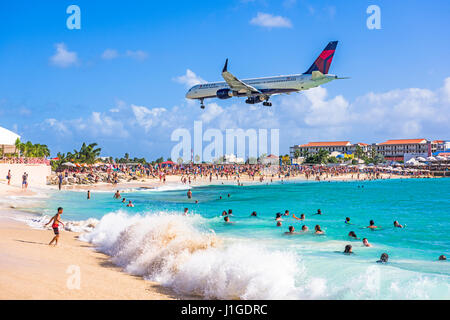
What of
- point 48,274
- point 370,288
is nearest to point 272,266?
point 370,288

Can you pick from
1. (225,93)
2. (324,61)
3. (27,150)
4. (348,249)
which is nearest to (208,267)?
(348,249)

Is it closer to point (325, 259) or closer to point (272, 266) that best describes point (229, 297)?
point (272, 266)

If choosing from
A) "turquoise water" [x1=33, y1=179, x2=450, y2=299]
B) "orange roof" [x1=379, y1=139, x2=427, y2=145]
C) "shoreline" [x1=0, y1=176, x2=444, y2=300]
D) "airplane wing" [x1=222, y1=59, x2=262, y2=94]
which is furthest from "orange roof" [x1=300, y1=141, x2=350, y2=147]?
"shoreline" [x1=0, y1=176, x2=444, y2=300]

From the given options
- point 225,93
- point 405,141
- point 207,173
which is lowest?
point 207,173

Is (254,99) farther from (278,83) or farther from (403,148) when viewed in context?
(403,148)

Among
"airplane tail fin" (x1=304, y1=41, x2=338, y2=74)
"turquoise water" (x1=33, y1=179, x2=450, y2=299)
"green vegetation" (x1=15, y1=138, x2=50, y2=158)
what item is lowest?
"turquoise water" (x1=33, y1=179, x2=450, y2=299)

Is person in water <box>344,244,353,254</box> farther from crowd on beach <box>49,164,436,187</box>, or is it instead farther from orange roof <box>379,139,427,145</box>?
orange roof <box>379,139,427,145</box>

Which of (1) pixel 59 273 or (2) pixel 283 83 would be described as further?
(2) pixel 283 83
